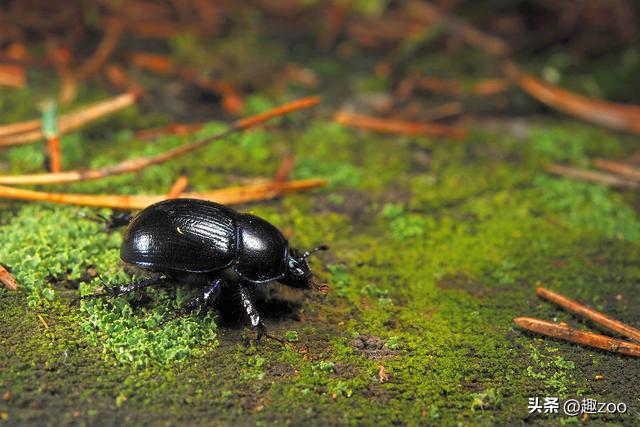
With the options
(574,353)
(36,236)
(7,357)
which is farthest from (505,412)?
(36,236)

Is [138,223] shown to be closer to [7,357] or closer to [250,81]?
[7,357]

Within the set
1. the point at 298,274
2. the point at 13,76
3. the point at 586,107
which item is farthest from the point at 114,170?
the point at 586,107

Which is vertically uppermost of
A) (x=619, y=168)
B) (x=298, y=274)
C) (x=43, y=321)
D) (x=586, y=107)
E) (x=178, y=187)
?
(x=586, y=107)

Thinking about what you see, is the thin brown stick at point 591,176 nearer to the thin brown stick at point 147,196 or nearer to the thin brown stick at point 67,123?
the thin brown stick at point 147,196

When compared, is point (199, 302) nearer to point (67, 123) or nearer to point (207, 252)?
point (207, 252)

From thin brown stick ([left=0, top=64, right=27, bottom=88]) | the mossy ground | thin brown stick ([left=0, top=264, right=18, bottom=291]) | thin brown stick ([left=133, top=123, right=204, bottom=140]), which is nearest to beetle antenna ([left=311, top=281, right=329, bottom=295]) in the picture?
the mossy ground

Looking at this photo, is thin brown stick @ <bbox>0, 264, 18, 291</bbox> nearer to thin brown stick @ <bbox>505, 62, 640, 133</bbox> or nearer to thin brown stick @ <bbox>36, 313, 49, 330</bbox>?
thin brown stick @ <bbox>36, 313, 49, 330</bbox>

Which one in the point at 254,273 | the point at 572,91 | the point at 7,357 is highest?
the point at 572,91
